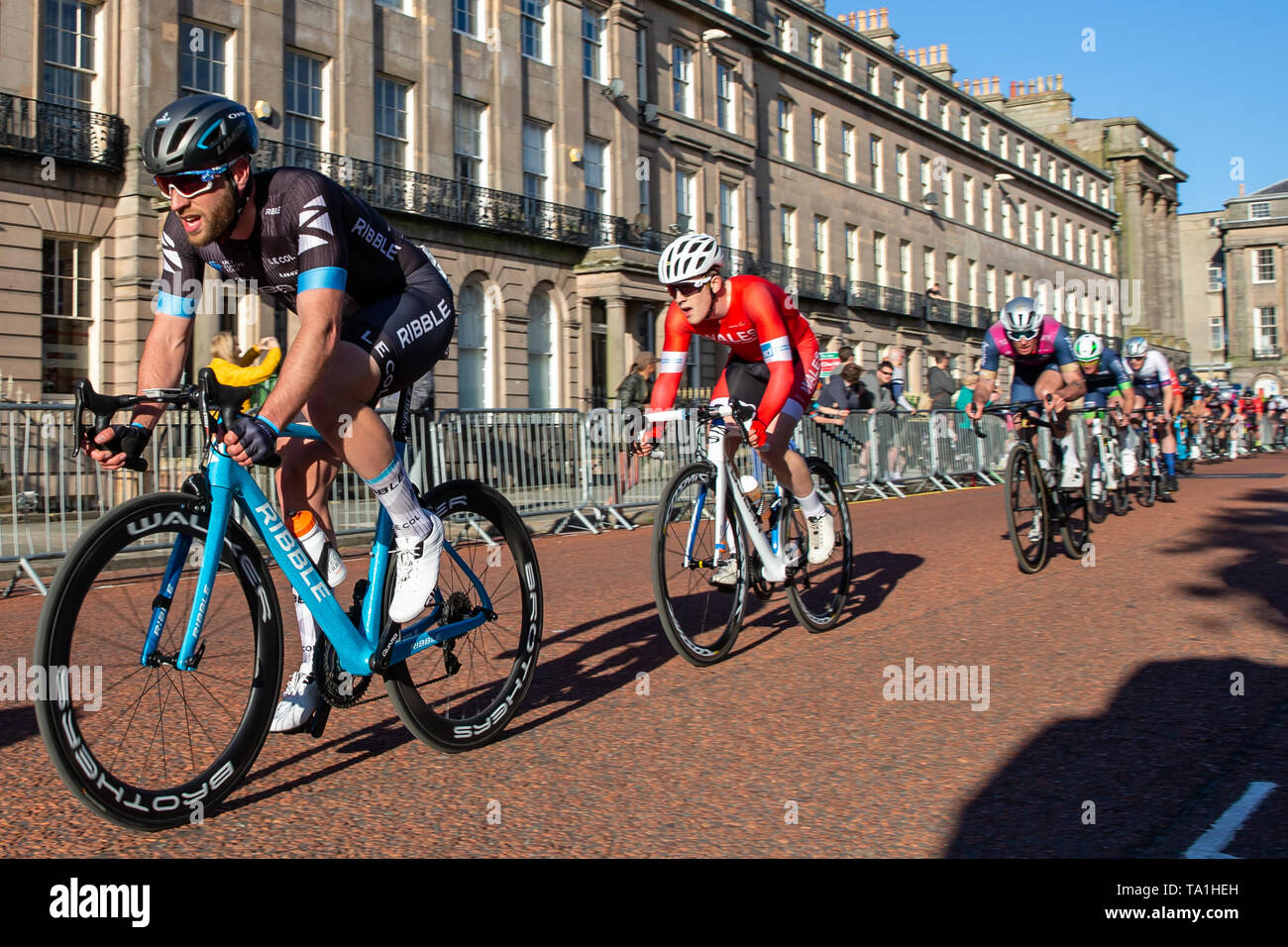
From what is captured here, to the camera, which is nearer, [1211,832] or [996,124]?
[1211,832]

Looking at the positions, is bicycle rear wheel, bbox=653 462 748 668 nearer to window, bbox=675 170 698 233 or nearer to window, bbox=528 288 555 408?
window, bbox=528 288 555 408

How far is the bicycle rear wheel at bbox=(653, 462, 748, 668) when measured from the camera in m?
5.37

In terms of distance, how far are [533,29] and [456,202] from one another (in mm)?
6340

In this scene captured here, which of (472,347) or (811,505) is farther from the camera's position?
(472,347)

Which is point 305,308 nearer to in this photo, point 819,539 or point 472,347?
point 819,539

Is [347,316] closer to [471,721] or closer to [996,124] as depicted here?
[471,721]


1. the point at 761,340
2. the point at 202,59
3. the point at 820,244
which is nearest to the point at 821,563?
the point at 761,340

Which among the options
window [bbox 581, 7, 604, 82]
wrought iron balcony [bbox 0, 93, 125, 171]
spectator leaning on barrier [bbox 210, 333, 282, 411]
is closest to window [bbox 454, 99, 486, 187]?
window [bbox 581, 7, 604, 82]

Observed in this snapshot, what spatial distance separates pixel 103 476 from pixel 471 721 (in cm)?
610

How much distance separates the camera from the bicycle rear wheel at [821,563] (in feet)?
20.5

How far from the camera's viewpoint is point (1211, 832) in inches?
124

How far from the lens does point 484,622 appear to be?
4414mm
